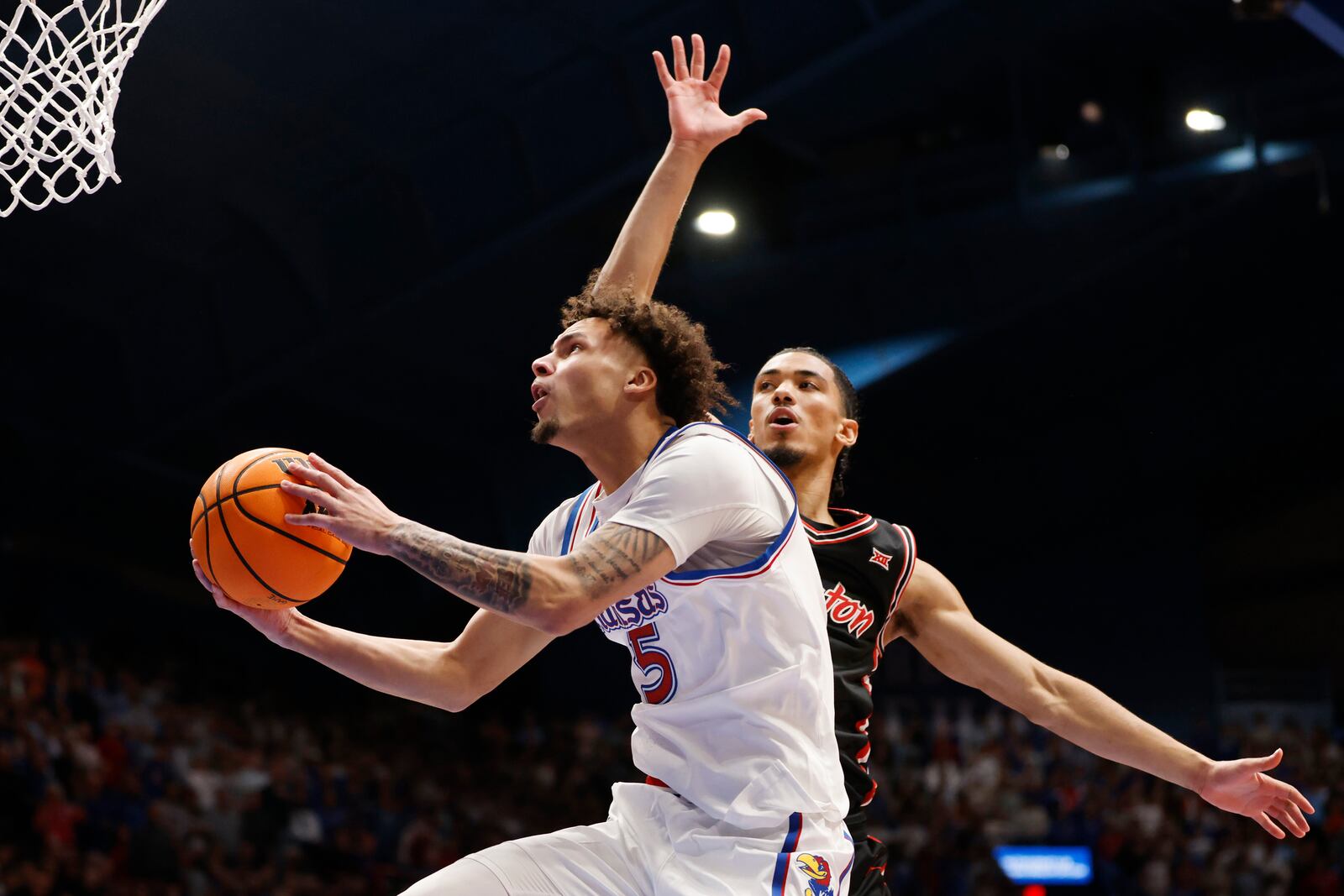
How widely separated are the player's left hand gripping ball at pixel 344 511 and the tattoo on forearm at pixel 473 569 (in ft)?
0.19

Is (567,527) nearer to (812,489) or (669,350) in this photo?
(669,350)

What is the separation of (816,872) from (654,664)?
610 mm

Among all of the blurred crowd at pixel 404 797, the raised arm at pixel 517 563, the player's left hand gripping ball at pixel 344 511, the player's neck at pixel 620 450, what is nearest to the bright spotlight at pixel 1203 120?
the blurred crowd at pixel 404 797

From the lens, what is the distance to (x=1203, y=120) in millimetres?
13414

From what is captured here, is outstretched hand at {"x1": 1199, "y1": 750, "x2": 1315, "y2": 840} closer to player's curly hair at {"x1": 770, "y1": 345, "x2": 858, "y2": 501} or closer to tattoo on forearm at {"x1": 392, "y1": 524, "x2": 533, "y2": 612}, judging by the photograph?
player's curly hair at {"x1": 770, "y1": 345, "x2": 858, "y2": 501}

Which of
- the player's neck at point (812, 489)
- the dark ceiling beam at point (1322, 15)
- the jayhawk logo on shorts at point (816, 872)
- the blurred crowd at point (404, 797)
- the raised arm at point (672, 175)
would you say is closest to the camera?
the jayhawk logo on shorts at point (816, 872)

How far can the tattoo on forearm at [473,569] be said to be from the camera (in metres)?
2.89

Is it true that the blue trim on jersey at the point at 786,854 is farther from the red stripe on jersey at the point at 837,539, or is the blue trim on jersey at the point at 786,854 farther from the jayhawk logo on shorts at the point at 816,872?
the red stripe on jersey at the point at 837,539

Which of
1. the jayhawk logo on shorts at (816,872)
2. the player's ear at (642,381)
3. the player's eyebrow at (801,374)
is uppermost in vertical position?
the player's eyebrow at (801,374)

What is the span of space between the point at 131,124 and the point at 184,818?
567 centimetres

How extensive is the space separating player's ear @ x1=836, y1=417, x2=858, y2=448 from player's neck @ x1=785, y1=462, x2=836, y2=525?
16cm

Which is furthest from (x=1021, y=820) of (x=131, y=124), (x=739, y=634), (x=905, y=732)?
(x=739, y=634)

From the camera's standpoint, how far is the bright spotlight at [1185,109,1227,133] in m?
13.4

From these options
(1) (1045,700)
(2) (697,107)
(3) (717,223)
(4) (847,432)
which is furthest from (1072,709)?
(3) (717,223)
